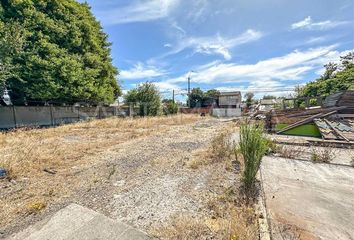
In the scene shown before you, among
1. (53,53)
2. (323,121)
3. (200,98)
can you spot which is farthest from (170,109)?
(323,121)

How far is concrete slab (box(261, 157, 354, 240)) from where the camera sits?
232 cm

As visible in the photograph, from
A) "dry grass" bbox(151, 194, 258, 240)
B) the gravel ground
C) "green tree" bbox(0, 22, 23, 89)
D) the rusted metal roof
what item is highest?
"green tree" bbox(0, 22, 23, 89)

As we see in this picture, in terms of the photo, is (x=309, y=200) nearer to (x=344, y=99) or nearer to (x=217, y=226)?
(x=217, y=226)

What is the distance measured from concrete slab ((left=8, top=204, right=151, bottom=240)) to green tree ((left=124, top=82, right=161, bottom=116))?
21811 millimetres

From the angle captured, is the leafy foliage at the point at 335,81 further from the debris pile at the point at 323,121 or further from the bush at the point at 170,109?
the bush at the point at 170,109

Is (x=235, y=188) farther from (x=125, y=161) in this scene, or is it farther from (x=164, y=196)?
(x=125, y=161)

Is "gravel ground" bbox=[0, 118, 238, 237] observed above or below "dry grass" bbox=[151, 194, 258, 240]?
below

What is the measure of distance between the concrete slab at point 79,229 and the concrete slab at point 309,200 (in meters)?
1.78

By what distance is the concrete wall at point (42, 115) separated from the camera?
13.8 m

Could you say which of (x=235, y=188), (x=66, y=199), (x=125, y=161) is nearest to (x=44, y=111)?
(x=125, y=161)

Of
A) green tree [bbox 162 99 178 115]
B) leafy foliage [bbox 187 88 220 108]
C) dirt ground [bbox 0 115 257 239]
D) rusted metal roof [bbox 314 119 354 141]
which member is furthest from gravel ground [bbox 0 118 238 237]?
leafy foliage [bbox 187 88 220 108]

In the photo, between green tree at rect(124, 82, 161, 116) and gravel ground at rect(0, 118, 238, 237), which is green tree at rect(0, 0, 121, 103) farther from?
gravel ground at rect(0, 118, 238, 237)

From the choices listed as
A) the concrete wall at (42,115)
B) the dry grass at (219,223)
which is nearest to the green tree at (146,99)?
the concrete wall at (42,115)

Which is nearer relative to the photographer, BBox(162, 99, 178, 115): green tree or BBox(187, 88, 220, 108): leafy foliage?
BBox(162, 99, 178, 115): green tree
